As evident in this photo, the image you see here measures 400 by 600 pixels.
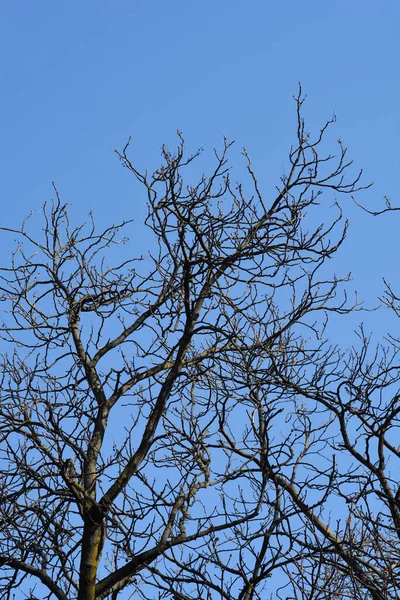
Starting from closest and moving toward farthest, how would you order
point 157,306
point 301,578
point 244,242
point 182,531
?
point 301,578, point 182,531, point 244,242, point 157,306

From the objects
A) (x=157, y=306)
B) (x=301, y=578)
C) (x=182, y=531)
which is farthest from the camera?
(x=157, y=306)

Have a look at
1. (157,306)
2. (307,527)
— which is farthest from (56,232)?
(307,527)

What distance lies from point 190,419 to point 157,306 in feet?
4.03

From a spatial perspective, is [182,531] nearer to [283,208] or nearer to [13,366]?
[13,366]

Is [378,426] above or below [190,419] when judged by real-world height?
below

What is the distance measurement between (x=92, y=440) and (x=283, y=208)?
8.12ft

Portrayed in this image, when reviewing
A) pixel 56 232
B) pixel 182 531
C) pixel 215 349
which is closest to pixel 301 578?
pixel 182 531

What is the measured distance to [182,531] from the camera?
749 cm

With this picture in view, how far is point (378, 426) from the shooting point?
7.50 meters

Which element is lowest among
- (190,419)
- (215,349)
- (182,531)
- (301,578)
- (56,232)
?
(301,578)

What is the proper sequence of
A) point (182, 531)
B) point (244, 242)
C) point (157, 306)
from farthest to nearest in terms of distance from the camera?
1. point (157, 306)
2. point (244, 242)
3. point (182, 531)

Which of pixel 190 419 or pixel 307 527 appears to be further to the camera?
pixel 190 419

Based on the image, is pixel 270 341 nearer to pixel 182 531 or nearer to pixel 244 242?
pixel 244 242

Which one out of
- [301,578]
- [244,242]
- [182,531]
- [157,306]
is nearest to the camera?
[301,578]
